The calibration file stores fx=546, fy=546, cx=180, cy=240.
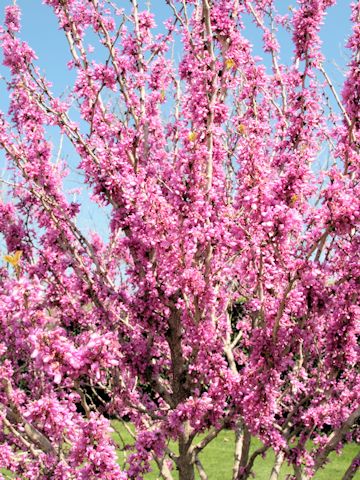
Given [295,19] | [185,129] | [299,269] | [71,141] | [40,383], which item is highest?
[71,141]

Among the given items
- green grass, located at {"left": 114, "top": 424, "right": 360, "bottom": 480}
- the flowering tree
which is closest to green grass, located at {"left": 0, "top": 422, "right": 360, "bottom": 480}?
green grass, located at {"left": 114, "top": 424, "right": 360, "bottom": 480}

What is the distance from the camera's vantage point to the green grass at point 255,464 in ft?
32.5

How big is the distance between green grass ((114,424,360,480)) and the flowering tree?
345cm

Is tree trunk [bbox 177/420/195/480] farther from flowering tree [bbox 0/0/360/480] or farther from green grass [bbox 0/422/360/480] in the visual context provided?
green grass [bbox 0/422/360/480]

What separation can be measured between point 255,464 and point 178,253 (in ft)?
24.7

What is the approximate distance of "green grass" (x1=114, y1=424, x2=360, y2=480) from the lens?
991 centimetres

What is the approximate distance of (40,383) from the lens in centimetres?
600

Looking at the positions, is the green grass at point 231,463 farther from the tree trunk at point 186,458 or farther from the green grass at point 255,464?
the tree trunk at point 186,458

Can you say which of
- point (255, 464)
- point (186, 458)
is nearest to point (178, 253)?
point (186, 458)

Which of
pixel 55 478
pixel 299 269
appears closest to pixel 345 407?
pixel 299 269

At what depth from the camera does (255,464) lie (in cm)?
1063

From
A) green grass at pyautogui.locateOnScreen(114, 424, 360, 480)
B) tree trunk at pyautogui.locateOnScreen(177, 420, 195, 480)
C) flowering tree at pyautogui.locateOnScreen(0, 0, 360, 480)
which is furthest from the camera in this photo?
green grass at pyautogui.locateOnScreen(114, 424, 360, 480)

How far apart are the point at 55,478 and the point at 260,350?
192cm

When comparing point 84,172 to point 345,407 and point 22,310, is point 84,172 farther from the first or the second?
point 345,407
